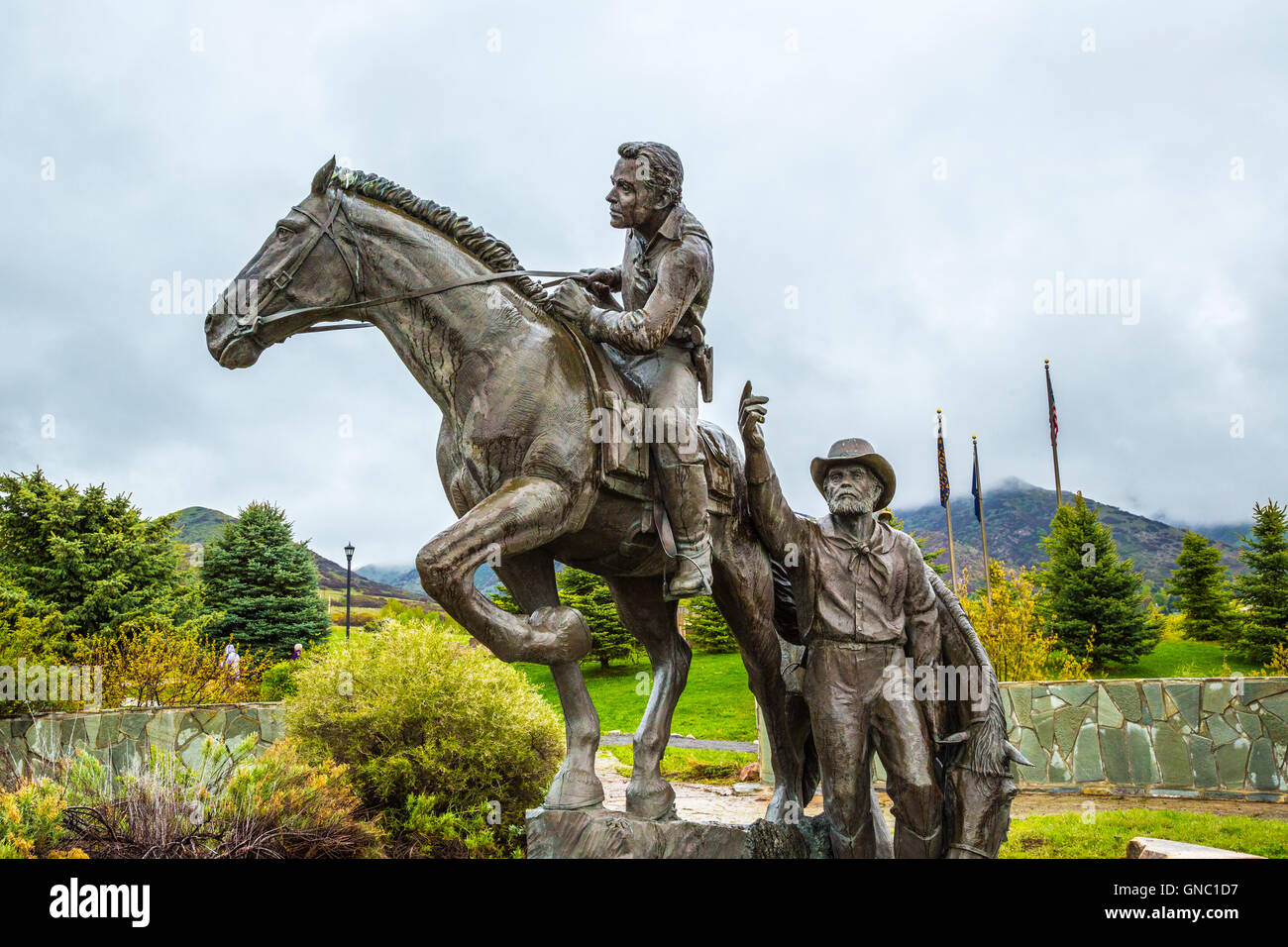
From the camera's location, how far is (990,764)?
3.96 m

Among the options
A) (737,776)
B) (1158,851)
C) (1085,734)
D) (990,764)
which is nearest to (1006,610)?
(1085,734)

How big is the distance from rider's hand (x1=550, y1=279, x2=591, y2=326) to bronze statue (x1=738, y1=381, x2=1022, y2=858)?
0.80 m

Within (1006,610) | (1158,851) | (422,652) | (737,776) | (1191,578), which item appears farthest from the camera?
(1191,578)

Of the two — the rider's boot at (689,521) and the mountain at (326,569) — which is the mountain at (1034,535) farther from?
the rider's boot at (689,521)

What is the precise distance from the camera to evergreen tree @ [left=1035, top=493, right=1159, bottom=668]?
2286 cm

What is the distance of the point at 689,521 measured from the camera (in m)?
3.93

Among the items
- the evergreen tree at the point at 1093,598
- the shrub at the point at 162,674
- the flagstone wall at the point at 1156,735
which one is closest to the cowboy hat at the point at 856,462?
the flagstone wall at the point at 1156,735

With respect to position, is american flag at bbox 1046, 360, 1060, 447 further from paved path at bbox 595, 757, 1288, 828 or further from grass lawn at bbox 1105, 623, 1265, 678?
paved path at bbox 595, 757, 1288, 828

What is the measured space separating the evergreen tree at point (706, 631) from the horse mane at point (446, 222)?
2520 cm

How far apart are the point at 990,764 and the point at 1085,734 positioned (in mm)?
8750

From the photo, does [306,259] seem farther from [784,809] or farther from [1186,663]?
[1186,663]

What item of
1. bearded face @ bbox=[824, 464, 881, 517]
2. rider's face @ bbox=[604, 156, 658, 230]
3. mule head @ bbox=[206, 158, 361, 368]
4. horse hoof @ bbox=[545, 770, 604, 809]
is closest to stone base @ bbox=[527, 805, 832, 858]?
horse hoof @ bbox=[545, 770, 604, 809]
